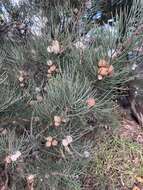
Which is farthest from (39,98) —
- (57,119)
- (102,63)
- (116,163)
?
(116,163)

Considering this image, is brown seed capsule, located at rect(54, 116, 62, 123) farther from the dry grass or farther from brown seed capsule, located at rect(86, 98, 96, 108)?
the dry grass

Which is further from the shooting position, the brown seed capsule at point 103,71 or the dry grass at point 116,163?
the dry grass at point 116,163

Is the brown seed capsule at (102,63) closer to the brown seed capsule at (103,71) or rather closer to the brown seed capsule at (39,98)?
the brown seed capsule at (103,71)

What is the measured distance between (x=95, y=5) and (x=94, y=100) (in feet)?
1.79

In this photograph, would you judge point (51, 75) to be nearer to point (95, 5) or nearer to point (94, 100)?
point (94, 100)

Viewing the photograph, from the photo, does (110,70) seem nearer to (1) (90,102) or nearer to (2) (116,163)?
(1) (90,102)

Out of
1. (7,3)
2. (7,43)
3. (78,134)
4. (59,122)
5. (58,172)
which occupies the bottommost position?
(58,172)

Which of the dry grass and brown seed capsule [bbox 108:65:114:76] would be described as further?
the dry grass

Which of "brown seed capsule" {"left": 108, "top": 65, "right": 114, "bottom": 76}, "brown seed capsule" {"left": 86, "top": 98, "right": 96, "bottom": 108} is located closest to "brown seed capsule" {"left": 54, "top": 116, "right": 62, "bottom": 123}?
"brown seed capsule" {"left": 86, "top": 98, "right": 96, "bottom": 108}

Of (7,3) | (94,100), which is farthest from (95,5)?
(94,100)

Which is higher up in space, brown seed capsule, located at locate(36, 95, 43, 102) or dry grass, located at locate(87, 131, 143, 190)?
brown seed capsule, located at locate(36, 95, 43, 102)

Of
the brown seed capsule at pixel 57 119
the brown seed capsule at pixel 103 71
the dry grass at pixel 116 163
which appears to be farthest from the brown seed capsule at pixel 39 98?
the dry grass at pixel 116 163

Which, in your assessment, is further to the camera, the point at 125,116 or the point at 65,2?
the point at 125,116

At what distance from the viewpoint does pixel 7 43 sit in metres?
1.39
